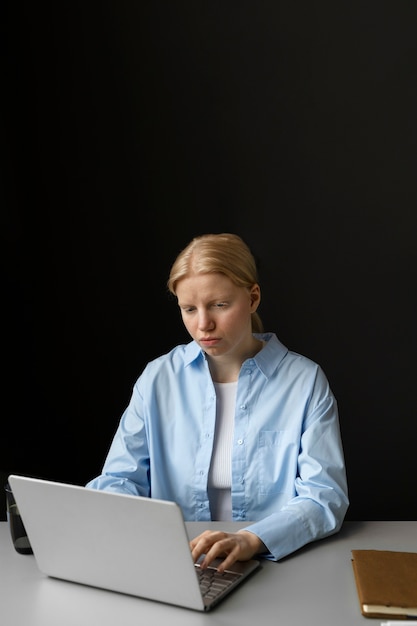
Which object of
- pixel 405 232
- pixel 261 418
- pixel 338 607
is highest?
pixel 405 232

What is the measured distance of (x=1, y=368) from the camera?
334 cm

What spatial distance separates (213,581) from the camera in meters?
1.60

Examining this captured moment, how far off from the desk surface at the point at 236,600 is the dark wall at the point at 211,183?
5.29 ft

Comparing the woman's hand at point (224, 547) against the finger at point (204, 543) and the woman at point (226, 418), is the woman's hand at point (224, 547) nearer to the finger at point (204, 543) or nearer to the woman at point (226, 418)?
the finger at point (204, 543)

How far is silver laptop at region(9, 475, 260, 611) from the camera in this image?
4.78ft

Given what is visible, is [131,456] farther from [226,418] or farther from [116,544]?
[116,544]

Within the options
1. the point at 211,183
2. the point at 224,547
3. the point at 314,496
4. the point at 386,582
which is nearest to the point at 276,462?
the point at 314,496

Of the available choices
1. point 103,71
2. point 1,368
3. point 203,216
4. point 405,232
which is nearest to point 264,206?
point 203,216

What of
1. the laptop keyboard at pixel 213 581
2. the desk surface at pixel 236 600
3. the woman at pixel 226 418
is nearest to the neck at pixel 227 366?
the woman at pixel 226 418

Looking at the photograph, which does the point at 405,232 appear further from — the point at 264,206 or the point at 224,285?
the point at 224,285

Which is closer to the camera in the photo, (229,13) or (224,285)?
(224,285)

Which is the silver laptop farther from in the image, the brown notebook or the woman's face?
the woman's face

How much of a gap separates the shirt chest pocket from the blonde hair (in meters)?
0.37

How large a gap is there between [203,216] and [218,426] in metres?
1.32
